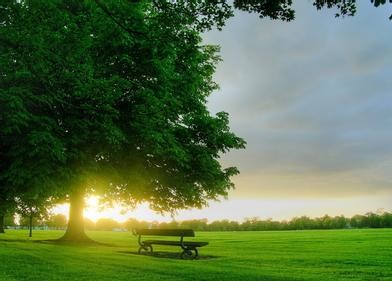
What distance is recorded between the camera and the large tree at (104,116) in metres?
19.2

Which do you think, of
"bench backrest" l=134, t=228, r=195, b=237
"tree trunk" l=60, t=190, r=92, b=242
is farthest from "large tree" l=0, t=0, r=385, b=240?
"bench backrest" l=134, t=228, r=195, b=237

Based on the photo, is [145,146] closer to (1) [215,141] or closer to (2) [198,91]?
(1) [215,141]

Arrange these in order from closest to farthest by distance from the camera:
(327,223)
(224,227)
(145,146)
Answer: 1. (145,146)
2. (327,223)
3. (224,227)

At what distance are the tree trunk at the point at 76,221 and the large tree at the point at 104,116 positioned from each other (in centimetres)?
9

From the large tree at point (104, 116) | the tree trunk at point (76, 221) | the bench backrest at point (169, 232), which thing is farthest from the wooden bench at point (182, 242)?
the tree trunk at point (76, 221)

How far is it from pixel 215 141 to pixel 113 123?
7.42 m

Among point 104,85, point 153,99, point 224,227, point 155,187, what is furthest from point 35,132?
point 224,227

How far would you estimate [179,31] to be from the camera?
519 inches

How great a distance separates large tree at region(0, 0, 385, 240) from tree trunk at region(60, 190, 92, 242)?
0.09 metres

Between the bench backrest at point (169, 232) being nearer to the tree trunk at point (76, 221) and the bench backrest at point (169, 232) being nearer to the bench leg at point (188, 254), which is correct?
the bench leg at point (188, 254)

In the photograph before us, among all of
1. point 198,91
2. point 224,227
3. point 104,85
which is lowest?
point 224,227

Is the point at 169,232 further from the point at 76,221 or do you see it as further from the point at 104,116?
the point at 76,221

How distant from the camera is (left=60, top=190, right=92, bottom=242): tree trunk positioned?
3009 centimetres

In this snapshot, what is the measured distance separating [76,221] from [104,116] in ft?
34.0
